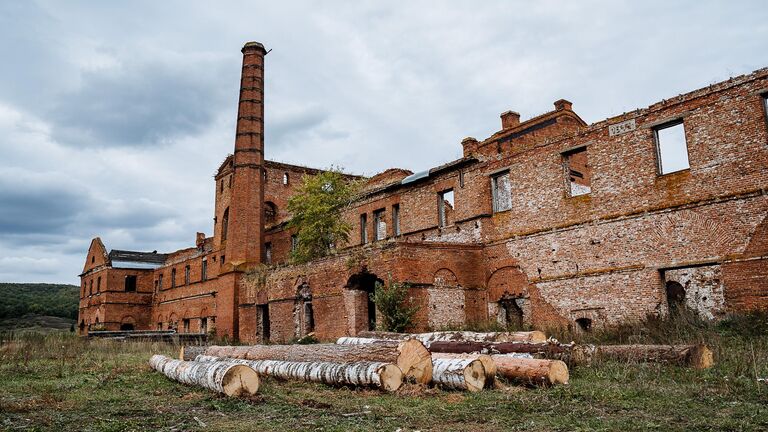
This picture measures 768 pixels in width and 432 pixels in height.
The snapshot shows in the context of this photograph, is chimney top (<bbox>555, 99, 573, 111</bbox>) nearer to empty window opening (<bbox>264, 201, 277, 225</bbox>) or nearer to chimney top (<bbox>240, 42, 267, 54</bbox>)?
chimney top (<bbox>240, 42, 267, 54</bbox>)

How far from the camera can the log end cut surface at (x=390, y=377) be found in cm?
920

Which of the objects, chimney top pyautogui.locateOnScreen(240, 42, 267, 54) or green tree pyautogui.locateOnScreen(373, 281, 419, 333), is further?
chimney top pyautogui.locateOnScreen(240, 42, 267, 54)

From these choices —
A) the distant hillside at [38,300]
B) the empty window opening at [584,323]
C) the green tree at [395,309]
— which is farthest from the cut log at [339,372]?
the distant hillside at [38,300]

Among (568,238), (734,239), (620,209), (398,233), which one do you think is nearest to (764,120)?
(734,239)

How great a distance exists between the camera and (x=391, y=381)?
364 inches

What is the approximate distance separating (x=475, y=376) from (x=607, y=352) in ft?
10.4

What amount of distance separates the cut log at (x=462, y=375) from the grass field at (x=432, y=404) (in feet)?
0.77

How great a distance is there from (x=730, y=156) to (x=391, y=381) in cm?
1145

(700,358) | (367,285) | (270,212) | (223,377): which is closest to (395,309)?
(367,285)

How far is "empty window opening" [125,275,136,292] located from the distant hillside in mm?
14609

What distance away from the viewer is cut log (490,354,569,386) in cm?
927

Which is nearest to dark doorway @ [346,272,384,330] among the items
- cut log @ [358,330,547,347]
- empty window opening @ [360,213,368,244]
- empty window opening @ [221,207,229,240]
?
empty window opening @ [360,213,368,244]

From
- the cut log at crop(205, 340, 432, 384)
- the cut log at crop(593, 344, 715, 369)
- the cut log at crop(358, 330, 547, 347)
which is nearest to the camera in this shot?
the cut log at crop(205, 340, 432, 384)

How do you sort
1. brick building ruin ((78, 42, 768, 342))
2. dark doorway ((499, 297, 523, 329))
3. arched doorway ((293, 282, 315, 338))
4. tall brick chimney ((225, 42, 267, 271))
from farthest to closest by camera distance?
1. tall brick chimney ((225, 42, 267, 271))
2. arched doorway ((293, 282, 315, 338))
3. dark doorway ((499, 297, 523, 329))
4. brick building ruin ((78, 42, 768, 342))
